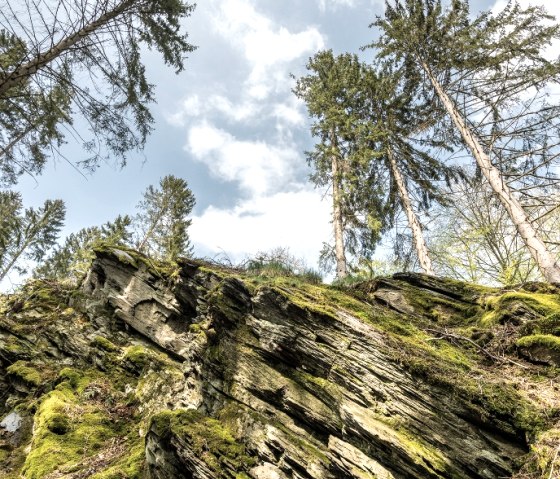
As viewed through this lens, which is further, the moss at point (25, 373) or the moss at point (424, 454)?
the moss at point (25, 373)

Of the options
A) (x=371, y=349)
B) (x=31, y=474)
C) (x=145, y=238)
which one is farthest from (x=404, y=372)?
(x=145, y=238)

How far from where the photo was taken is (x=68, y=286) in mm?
12336

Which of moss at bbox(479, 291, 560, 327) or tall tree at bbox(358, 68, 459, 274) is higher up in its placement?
tall tree at bbox(358, 68, 459, 274)

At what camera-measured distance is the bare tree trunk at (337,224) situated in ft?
42.3

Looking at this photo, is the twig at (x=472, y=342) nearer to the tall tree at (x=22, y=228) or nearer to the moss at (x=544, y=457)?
the moss at (x=544, y=457)

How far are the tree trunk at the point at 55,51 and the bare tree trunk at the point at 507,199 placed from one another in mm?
10819

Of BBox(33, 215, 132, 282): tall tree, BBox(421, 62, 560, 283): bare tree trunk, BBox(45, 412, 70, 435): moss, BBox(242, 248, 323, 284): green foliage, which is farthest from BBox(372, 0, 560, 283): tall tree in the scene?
BBox(33, 215, 132, 282): tall tree

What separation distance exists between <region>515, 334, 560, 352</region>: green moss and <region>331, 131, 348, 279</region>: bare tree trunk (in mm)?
7446

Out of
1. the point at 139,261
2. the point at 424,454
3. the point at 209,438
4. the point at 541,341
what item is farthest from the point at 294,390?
the point at 139,261

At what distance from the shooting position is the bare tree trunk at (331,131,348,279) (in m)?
12.9

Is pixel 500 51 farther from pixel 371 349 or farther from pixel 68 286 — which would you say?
pixel 68 286

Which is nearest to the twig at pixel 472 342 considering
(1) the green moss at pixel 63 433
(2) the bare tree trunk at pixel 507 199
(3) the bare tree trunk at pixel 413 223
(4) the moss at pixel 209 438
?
(2) the bare tree trunk at pixel 507 199

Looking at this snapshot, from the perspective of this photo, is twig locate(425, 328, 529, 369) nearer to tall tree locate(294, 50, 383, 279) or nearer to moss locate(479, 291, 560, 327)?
moss locate(479, 291, 560, 327)

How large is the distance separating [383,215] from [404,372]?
11150mm
